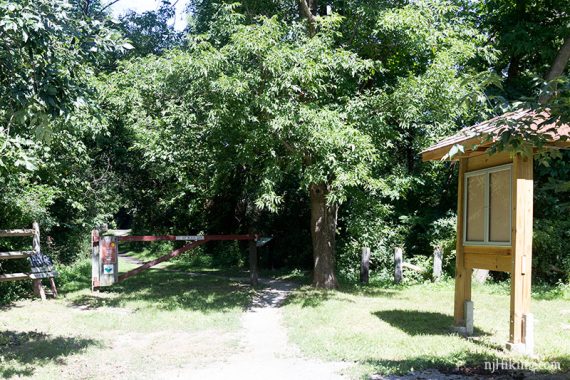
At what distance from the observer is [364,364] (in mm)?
6516

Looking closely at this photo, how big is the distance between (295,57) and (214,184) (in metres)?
7.46

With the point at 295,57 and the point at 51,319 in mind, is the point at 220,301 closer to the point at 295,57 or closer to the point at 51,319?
the point at 51,319

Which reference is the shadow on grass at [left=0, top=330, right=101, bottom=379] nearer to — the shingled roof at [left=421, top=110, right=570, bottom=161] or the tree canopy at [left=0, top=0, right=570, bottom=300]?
the tree canopy at [left=0, top=0, right=570, bottom=300]

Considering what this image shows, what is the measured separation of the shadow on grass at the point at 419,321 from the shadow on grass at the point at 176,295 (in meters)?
3.35

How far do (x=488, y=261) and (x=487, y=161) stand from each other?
1569 millimetres

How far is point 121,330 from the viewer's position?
930 centimetres

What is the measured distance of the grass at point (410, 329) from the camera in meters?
6.66

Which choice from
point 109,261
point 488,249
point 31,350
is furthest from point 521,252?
→ point 109,261

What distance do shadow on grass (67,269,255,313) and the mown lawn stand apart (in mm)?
23

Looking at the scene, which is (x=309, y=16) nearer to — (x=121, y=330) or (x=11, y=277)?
(x=121, y=330)

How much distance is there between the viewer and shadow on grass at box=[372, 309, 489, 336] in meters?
8.52

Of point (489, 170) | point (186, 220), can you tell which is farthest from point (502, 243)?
point (186, 220)

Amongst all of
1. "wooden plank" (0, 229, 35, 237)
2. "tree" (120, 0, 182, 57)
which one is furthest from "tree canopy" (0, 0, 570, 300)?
"tree" (120, 0, 182, 57)

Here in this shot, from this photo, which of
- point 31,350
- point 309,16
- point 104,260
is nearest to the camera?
point 31,350
